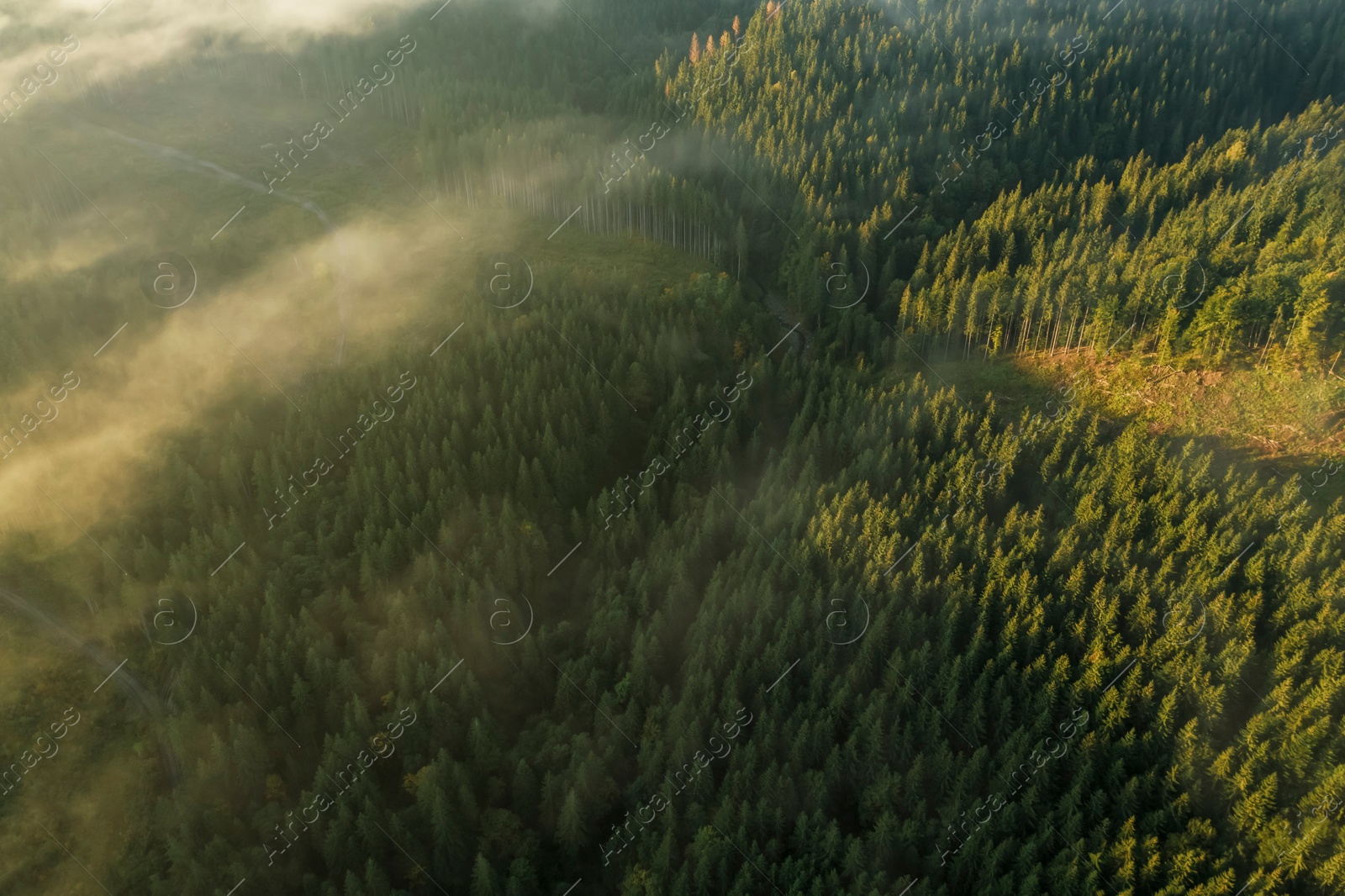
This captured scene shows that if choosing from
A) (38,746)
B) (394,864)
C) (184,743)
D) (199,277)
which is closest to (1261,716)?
(394,864)

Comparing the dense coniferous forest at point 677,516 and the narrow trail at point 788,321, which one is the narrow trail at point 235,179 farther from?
the narrow trail at point 788,321

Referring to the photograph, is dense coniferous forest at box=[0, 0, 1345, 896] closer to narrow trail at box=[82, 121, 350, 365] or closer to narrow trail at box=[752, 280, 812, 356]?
narrow trail at box=[752, 280, 812, 356]

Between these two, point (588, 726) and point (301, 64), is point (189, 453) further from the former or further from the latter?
point (301, 64)

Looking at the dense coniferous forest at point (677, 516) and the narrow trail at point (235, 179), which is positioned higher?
the narrow trail at point (235, 179)

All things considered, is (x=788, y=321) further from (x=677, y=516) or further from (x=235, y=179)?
(x=235, y=179)

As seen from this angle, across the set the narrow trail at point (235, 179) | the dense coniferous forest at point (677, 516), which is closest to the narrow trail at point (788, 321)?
the dense coniferous forest at point (677, 516)

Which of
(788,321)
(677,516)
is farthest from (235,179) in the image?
(677,516)

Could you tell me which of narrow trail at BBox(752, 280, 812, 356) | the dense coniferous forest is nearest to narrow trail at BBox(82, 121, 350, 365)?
the dense coniferous forest

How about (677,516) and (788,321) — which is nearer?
(677,516)
